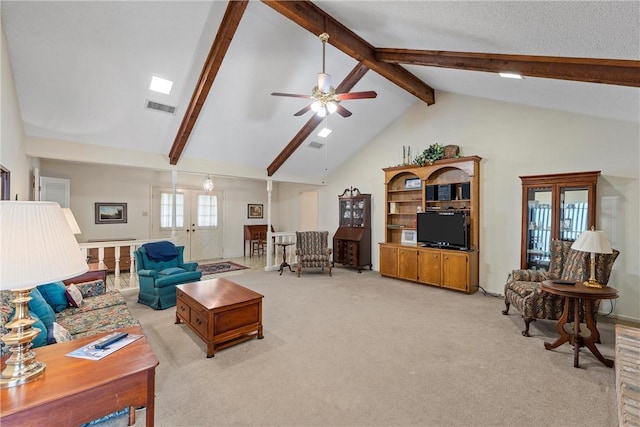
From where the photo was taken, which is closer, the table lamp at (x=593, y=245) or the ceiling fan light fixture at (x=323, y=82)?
the table lamp at (x=593, y=245)

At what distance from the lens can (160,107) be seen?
4297 millimetres

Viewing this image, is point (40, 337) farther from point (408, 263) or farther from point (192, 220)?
point (192, 220)

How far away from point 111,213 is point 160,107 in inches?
146

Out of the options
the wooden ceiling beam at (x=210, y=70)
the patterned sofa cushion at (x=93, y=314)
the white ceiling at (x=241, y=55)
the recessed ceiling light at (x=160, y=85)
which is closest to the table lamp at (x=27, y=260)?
the patterned sofa cushion at (x=93, y=314)

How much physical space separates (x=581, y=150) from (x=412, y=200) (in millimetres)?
2758

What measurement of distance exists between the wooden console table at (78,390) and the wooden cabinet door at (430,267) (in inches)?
186

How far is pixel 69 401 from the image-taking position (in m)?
1.18

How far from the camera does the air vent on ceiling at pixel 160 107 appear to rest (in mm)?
4188

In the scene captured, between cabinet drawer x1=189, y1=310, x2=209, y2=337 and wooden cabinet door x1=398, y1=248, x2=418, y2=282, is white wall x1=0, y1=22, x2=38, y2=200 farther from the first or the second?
wooden cabinet door x1=398, y1=248, x2=418, y2=282

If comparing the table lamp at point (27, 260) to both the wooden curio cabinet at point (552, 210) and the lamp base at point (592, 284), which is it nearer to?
the lamp base at point (592, 284)

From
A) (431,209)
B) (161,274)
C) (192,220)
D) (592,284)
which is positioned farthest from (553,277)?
(192,220)

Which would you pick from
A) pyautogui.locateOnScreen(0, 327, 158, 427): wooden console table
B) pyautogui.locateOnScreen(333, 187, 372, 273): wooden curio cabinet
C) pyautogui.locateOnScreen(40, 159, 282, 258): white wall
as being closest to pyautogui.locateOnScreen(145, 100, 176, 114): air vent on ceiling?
pyautogui.locateOnScreen(40, 159, 282, 258): white wall

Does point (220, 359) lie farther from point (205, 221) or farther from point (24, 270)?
point (205, 221)

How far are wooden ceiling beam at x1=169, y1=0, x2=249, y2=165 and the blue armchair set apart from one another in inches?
70.5
